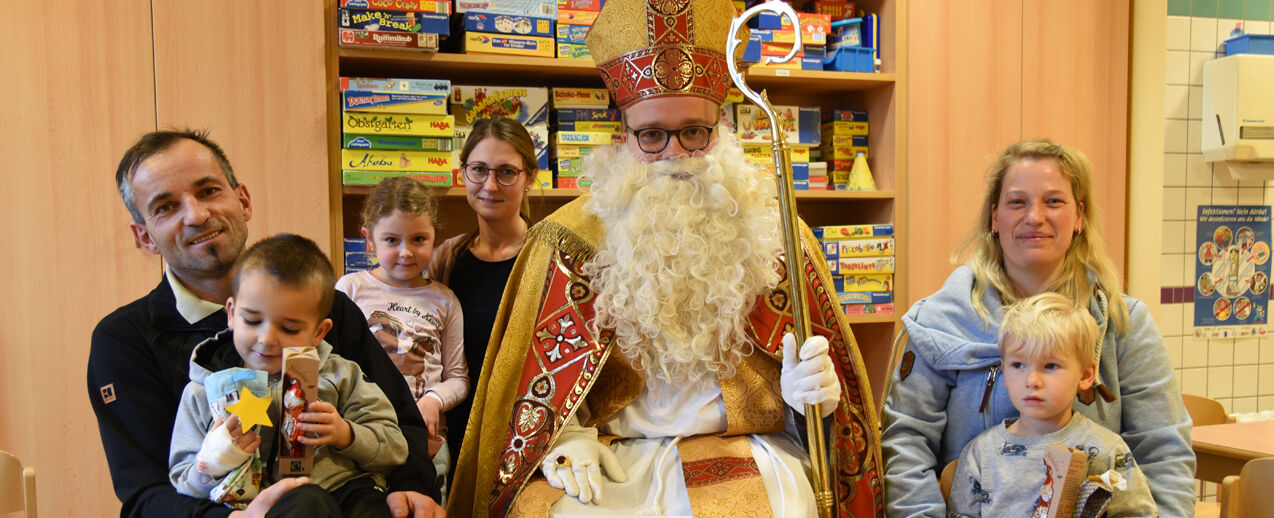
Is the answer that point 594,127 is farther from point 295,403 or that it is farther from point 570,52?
point 295,403

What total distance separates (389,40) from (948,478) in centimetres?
230

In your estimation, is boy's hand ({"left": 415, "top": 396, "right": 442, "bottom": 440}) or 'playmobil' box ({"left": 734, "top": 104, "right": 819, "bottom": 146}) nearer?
boy's hand ({"left": 415, "top": 396, "right": 442, "bottom": 440})

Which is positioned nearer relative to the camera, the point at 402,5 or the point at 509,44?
the point at 402,5

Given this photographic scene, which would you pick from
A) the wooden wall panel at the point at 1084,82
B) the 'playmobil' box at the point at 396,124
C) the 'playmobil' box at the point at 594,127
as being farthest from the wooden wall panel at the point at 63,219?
the wooden wall panel at the point at 1084,82

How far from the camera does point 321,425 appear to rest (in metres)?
1.48

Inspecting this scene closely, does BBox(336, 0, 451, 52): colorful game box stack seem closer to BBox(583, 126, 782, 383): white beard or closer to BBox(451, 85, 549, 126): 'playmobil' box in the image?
BBox(451, 85, 549, 126): 'playmobil' box

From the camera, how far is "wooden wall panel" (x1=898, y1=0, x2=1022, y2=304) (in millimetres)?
3664

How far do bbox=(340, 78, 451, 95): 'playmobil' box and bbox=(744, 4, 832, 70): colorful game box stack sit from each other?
132 cm

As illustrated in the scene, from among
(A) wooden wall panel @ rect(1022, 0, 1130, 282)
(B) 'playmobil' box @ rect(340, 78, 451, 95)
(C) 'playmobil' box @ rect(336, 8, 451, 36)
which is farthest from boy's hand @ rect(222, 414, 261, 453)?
(A) wooden wall panel @ rect(1022, 0, 1130, 282)

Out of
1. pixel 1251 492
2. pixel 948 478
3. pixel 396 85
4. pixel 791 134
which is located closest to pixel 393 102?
pixel 396 85

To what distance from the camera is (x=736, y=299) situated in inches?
78.4

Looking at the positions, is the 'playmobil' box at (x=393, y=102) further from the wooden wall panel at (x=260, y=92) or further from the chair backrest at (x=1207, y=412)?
the chair backrest at (x=1207, y=412)

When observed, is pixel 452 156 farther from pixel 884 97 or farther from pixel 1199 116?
pixel 1199 116

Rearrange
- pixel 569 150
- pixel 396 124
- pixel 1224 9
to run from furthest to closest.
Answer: pixel 1224 9
pixel 569 150
pixel 396 124
